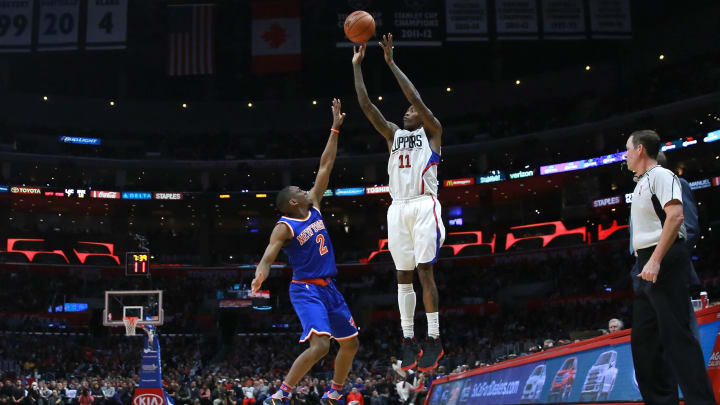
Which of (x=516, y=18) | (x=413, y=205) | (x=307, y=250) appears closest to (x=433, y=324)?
(x=413, y=205)

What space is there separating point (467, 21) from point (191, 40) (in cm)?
1272

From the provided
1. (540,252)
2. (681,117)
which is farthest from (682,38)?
(540,252)

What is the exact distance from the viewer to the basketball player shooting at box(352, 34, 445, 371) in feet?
26.9

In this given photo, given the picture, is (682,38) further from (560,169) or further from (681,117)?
(560,169)

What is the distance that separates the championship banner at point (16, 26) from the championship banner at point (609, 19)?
22326mm

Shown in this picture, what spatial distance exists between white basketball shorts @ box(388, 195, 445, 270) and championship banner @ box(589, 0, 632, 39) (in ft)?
77.9

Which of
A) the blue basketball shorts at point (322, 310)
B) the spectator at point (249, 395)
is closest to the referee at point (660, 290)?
the blue basketball shorts at point (322, 310)

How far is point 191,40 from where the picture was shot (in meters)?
33.9

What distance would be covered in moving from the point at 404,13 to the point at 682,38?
765 inches

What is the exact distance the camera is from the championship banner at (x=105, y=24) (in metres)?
29.5

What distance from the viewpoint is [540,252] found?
41.1 metres

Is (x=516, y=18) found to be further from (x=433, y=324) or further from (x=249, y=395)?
(x=433, y=324)

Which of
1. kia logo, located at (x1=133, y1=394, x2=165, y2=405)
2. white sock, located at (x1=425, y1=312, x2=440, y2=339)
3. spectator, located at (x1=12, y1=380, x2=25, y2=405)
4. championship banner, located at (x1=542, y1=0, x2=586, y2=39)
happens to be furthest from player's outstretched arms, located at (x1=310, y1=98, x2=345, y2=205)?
championship banner, located at (x1=542, y1=0, x2=586, y2=39)

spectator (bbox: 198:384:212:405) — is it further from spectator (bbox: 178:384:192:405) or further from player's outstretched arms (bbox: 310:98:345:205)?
player's outstretched arms (bbox: 310:98:345:205)
